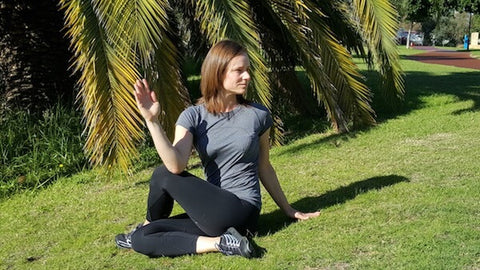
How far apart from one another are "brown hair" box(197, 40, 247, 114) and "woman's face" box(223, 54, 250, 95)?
0.08ft

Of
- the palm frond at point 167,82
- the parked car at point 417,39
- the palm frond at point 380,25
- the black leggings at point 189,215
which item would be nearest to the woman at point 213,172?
the black leggings at point 189,215

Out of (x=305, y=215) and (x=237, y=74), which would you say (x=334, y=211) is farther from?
(x=237, y=74)

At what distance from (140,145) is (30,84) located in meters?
1.99

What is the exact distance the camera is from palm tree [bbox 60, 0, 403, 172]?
551 cm

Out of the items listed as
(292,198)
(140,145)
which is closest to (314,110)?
(140,145)

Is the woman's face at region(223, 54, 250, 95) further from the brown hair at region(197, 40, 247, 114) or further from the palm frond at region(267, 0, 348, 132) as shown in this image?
the palm frond at region(267, 0, 348, 132)

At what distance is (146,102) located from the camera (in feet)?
11.3

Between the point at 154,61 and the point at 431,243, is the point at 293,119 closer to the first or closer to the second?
the point at 154,61

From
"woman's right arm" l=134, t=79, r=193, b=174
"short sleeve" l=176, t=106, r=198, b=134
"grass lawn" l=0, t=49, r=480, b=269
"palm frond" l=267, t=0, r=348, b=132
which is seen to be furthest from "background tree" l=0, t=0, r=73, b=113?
"woman's right arm" l=134, t=79, r=193, b=174

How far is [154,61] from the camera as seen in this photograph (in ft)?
19.6

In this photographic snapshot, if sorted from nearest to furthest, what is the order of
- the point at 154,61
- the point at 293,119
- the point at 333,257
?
the point at 333,257
the point at 154,61
the point at 293,119

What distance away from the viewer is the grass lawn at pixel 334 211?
137 inches

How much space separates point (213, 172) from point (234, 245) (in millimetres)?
572

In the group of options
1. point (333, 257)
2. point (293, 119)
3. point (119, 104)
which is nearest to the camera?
point (333, 257)
